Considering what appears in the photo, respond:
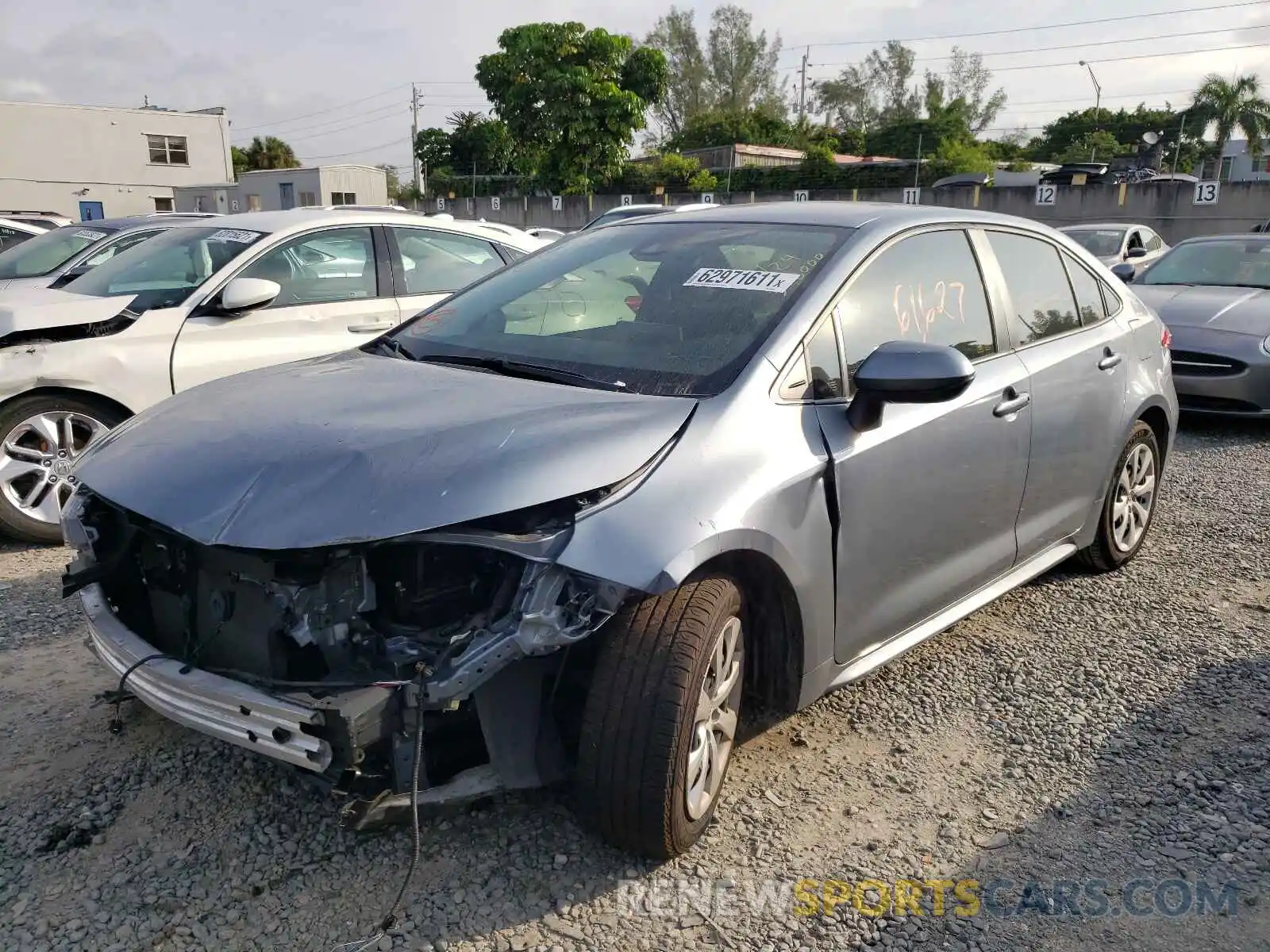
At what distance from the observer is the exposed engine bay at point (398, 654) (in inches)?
90.8

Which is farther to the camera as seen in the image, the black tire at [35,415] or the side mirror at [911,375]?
the black tire at [35,415]

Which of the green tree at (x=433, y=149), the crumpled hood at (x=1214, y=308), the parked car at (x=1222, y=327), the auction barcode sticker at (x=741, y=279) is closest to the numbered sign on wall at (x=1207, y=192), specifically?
the parked car at (x=1222, y=327)

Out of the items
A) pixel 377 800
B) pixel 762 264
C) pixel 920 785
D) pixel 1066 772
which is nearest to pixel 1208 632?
→ pixel 1066 772

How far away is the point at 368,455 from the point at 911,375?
1464 mm

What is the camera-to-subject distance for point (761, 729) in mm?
3133

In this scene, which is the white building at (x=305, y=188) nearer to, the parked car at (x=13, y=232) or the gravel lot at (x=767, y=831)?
→ the parked car at (x=13, y=232)

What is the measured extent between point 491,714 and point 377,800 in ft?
1.04

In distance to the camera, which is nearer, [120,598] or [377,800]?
[377,800]

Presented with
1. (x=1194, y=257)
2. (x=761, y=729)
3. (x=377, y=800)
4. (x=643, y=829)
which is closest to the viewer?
(x=377, y=800)

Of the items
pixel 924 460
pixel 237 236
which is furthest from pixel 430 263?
pixel 924 460

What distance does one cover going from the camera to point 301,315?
5699 mm

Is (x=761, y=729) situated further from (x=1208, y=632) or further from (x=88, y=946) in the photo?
(x=1208, y=632)

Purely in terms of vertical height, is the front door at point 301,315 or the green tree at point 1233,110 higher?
the green tree at point 1233,110

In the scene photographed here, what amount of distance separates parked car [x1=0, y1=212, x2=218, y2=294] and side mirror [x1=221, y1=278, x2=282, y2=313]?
11.2 ft
